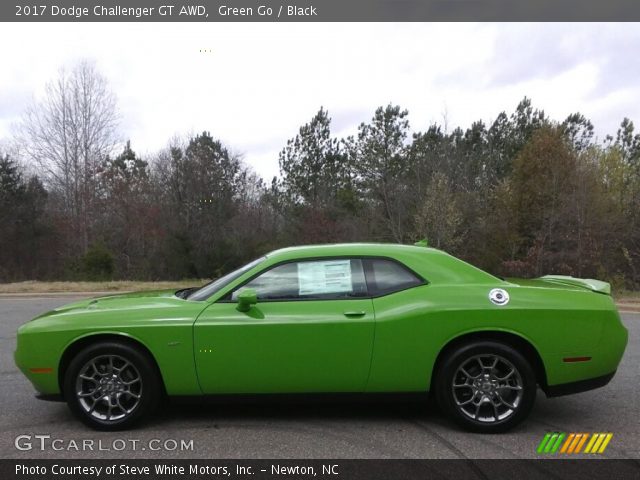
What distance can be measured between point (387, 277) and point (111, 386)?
236 cm

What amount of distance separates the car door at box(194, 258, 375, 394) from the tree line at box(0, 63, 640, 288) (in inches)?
687

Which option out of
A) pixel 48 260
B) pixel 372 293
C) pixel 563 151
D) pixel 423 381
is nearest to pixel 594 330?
pixel 423 381

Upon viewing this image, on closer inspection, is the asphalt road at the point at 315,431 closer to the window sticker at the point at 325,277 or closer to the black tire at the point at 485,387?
the black tire at the point at 485,387

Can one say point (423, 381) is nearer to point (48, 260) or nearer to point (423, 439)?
point (423, 439)

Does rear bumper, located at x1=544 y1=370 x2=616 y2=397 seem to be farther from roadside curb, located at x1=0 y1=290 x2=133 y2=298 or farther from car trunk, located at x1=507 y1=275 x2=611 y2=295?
roadside curb, located at x1=0 y1=290 x2=133 y2=298

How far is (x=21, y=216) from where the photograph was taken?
32688 mm

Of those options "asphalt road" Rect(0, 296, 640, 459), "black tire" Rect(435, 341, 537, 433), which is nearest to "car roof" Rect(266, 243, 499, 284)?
"black tire" Rect(435, 341, 537, 433)

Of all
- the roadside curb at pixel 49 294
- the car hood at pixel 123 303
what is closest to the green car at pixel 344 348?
the car hood at pixel 123 303

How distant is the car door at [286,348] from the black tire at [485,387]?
0.66m

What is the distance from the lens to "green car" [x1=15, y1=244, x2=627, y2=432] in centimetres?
369

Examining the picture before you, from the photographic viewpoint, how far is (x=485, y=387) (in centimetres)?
372

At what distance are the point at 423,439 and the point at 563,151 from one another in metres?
25.0

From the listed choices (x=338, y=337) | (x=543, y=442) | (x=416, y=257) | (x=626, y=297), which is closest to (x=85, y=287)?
(x=338, y=337)
